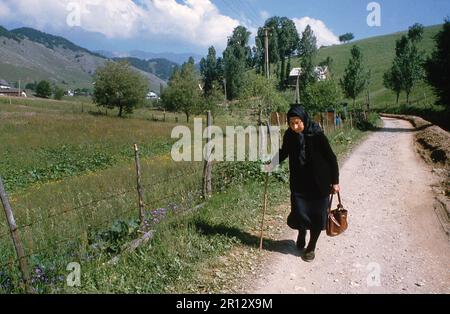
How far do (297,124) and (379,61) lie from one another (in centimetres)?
10398

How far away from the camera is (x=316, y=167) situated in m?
5.05

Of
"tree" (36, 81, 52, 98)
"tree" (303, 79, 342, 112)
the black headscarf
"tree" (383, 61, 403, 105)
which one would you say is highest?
"tree" (36, 81, 52, 98)

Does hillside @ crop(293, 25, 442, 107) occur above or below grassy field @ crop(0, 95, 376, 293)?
above

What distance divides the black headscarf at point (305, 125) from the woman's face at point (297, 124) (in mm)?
41

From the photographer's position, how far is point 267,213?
7.55m

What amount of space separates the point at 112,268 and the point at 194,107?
51181mm

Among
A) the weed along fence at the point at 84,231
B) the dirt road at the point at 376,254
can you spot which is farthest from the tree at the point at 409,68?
the weed along fence at the point at 84,231

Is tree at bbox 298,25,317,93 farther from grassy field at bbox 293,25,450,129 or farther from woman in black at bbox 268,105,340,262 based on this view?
woman in black at bbox 268,105,340,262

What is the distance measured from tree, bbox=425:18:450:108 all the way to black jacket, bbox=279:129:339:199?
29.2m

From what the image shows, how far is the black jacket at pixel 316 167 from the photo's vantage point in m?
5.04

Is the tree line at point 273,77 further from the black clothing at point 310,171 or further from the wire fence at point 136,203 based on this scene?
the black clothing at point 310,171

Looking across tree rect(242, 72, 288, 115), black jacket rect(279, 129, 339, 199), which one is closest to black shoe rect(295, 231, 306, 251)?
black jacket rect(279, 129, 339, 199)

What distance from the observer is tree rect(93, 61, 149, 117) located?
50.0 metres
